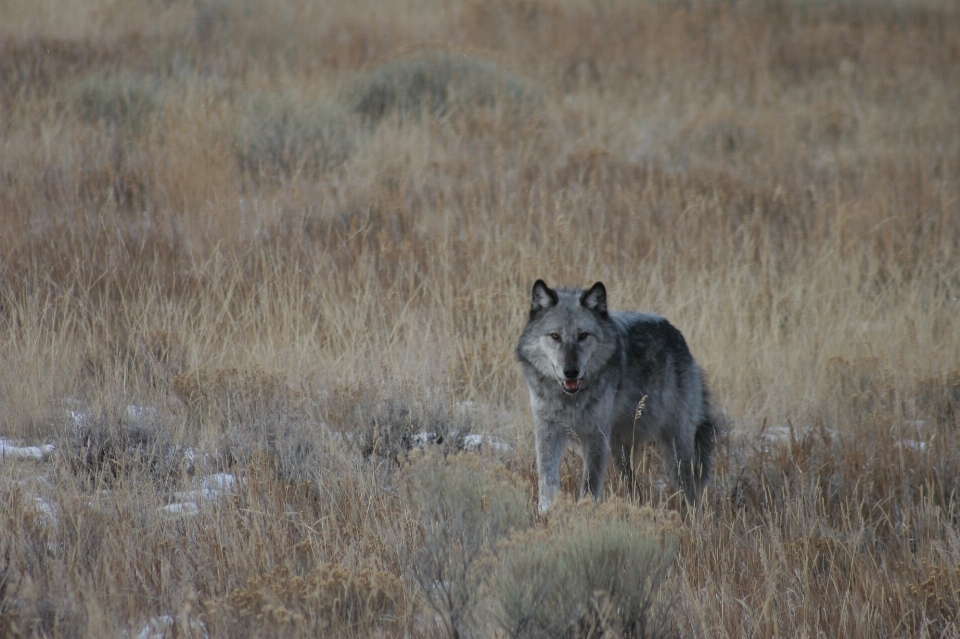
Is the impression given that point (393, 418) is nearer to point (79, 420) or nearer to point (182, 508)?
point (182, 508)

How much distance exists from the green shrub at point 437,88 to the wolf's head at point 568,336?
721cm

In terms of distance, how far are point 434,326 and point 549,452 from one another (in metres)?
2.42

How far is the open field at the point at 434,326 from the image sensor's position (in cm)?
340

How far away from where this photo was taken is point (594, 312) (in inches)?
196

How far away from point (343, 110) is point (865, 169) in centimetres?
697

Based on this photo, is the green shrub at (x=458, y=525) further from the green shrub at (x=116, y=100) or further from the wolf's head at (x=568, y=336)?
the green shrub at (x=116, y=100)

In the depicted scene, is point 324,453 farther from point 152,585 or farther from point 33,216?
point 33,216

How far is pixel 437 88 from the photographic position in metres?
Result: 12.5

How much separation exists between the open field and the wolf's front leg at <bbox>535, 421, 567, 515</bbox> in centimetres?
26

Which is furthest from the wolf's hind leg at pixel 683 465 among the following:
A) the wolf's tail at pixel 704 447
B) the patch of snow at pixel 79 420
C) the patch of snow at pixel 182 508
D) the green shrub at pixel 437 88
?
the green shrub at pixel 437 88

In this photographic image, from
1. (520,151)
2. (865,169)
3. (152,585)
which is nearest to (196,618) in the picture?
(152,585)

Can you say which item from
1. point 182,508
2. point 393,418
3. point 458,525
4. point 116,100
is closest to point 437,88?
point 116,100

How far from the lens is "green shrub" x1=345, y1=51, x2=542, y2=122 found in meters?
12.0

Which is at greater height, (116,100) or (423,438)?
(116,100)
